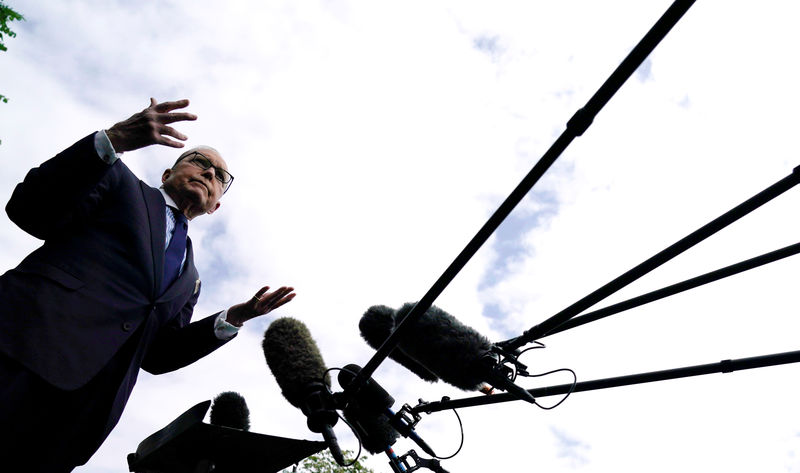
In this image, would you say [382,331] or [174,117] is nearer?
[174,117]

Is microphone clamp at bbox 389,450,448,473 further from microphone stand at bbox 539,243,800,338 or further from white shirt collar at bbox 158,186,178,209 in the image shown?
white shirt collar at bbox 158,186,178,209

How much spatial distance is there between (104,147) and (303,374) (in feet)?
4.29

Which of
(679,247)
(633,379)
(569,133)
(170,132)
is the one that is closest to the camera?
(569,133)

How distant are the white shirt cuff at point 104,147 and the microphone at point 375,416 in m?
1.37

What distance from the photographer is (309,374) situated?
2520 millimetres

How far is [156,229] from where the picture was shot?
8.87 feet

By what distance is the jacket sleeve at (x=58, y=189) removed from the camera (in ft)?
7.58

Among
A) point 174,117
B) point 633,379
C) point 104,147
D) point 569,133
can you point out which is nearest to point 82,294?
point 104,147

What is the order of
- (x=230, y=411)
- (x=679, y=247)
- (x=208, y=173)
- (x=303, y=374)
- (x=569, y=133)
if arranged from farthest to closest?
(x=208, y=173) < (x=230, y=411) < (x=303, y=374) < (x=679, y=247) < (x=569, y=133)

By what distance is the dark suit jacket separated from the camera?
2117 mm

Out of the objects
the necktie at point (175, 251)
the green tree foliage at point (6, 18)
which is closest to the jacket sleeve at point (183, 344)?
the necktie at point (175, 251)

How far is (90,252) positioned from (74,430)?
2.46 ft

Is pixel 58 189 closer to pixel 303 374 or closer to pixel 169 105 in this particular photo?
pixel 169 105

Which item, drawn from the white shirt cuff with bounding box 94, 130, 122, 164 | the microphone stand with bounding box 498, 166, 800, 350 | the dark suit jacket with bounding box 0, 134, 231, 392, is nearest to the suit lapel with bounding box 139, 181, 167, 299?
the dark suit jacket with bounding box 0, 134, 231, 392
